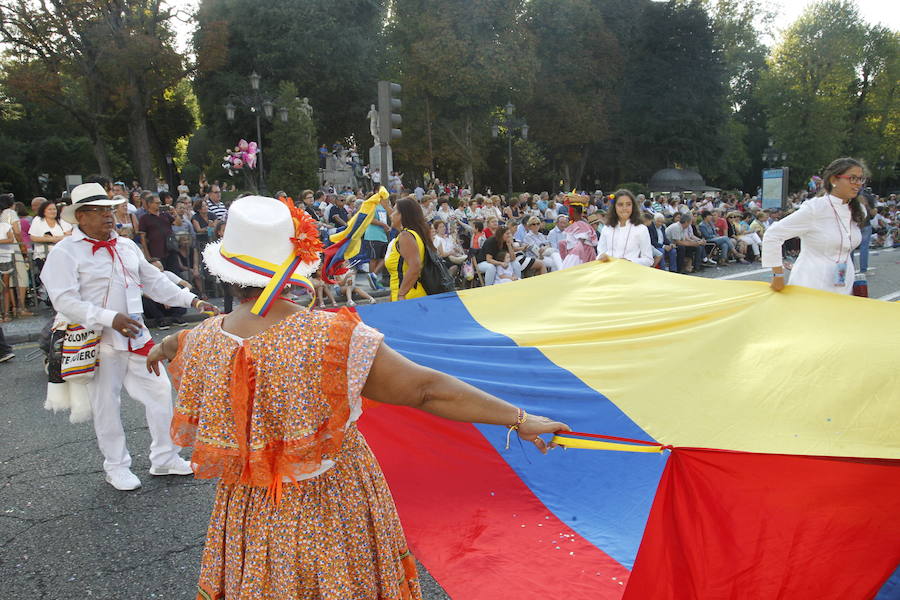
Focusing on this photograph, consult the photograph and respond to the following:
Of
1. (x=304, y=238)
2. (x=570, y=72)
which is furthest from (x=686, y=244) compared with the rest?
(x=570, y=72)

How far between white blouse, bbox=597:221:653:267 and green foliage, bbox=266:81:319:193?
75.0 feet

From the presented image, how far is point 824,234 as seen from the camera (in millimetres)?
4758


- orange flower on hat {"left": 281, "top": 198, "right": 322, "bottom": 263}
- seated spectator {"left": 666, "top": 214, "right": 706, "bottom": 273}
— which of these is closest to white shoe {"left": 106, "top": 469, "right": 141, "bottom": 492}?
orange flower on hat {"left": 281, "top": 198, "right": 322, "bottom": 263}

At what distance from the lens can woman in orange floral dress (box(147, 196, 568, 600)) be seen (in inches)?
78.9

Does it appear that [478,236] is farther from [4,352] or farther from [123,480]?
[123,480]

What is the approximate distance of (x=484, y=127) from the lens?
133ft

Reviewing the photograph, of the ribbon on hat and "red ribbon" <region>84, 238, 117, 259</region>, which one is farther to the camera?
"red ribbon" <region>84, 238, 117, 259</region>

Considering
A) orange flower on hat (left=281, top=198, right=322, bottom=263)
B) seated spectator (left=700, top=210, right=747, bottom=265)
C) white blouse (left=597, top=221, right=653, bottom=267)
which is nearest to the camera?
orange flower on hat (left=281, top=198, right=322, bottom=263)

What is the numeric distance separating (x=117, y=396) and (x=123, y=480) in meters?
0.55

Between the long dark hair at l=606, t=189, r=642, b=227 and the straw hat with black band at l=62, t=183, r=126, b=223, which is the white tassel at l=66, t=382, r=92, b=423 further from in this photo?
the long dark hair at l=606, t=189, r=642, b=227

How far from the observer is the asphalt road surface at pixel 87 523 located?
3.40 meters

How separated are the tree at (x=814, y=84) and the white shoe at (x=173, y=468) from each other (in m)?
53.7

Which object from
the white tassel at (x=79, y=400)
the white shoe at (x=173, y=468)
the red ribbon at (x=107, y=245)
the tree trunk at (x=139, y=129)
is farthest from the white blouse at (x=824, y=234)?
the tree trunk at (x=139, y=129)

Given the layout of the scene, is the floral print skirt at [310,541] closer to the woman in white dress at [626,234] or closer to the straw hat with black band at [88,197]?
the straw hat with black band at [88,197]
